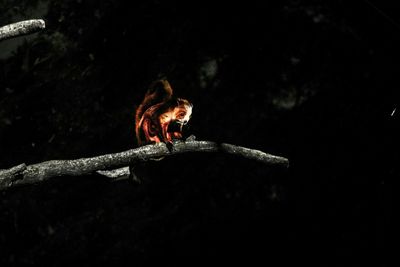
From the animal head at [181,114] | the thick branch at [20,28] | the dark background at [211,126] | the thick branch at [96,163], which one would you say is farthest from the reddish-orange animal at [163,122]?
the dark background at [211,126]

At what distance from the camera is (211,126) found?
20.8ft

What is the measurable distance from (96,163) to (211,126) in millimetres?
3770

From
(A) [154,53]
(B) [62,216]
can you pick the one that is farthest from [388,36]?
(B) [62,216]

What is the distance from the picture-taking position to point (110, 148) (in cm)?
611

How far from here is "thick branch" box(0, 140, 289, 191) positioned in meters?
2.62

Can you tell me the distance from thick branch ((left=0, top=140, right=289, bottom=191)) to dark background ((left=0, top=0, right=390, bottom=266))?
280cm

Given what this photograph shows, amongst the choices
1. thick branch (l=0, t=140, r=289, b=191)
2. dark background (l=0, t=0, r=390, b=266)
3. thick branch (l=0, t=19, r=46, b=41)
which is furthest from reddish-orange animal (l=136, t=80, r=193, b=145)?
dark background (l=0, t=0, r=390, b=266)

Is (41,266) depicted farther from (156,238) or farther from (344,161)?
(344,161)

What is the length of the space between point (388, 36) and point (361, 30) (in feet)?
1.80

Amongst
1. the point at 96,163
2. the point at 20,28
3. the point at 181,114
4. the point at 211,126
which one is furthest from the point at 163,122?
the point at 211,126

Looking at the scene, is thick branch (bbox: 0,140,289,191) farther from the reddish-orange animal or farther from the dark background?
the dark background

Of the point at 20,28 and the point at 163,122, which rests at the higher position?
the point at 20,28

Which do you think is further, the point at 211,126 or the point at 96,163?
the point at 211,126

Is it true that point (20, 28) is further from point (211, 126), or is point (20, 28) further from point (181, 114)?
point (211, 126)
